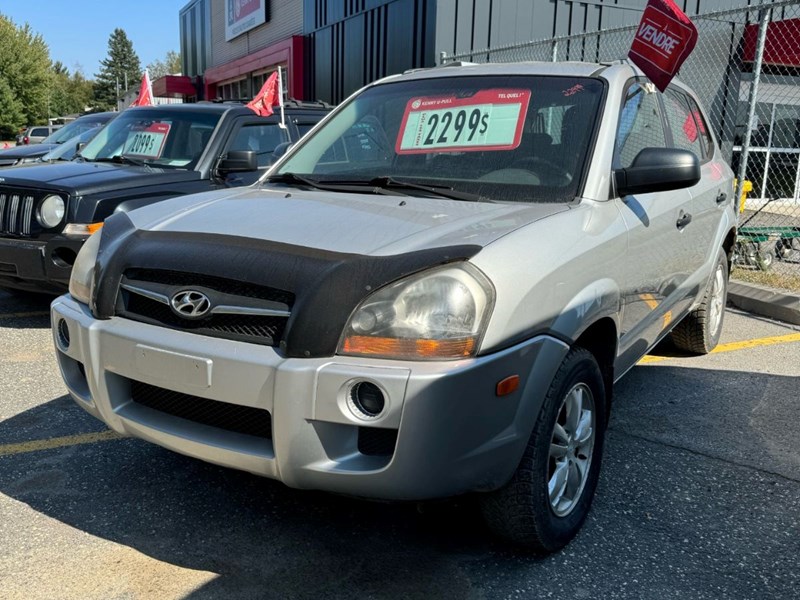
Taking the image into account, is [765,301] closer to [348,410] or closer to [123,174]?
[123,174]

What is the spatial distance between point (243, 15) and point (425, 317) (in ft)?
81.0

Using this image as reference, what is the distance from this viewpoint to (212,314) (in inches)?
97.1

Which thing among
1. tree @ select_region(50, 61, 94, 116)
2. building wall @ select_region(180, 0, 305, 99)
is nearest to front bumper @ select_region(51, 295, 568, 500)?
building wall @ select_region(180, 0, 305, 99)

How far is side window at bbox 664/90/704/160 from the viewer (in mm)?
4312

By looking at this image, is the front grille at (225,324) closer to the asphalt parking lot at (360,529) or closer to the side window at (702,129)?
the asphalt parking lot at (360,529)

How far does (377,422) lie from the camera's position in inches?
88.0

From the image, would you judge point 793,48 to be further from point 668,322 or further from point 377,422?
point 377,422

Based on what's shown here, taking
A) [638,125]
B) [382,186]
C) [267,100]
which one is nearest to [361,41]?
[267,100]

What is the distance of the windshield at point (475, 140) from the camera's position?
10.6ft

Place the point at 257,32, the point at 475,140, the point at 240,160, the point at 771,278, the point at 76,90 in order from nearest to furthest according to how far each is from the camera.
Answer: the point at 475,140 → the point at 240,160 → the point at 771,278 → the point at 257,32 → the point at 76,90

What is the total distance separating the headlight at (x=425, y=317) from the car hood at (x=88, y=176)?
164 inches

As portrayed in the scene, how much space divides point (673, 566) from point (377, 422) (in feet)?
4.39

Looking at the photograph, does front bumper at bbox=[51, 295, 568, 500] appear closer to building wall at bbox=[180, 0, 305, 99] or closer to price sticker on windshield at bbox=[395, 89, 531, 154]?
price sticker on windshield at bbox=[395, 89, 531, 154]

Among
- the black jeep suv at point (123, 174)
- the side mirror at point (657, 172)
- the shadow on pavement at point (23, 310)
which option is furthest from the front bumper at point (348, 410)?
the shadow on pavement at point (23, 310)
